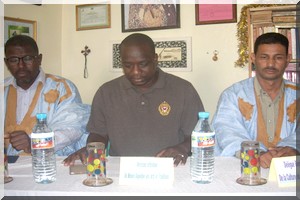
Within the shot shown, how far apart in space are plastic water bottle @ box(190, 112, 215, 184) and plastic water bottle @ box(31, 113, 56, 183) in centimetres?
57

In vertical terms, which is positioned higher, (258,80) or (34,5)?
(34,5)

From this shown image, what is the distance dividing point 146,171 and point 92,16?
103 inches


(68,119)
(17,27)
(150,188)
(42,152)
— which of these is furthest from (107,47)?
(150,188)

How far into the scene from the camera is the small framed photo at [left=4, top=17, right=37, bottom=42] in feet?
9.36

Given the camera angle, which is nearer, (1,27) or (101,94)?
(101,94)

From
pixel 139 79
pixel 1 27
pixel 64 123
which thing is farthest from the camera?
pixel 1 27

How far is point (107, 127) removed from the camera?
2.05 meters

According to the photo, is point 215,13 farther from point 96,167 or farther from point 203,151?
point 96,167

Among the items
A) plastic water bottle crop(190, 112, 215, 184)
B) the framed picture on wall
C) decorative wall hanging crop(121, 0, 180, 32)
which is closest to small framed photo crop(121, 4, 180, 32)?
decorative wall hanging crop(121, 0, 180, 32)

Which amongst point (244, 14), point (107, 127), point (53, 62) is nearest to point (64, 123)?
point (107, 127)

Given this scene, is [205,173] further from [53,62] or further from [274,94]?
[53,62]

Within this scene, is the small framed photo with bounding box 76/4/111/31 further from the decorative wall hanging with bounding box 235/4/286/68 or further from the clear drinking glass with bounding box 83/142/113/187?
the clear drinking glass with bounding box 83/142/113/187

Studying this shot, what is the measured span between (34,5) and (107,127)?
5.88 ft

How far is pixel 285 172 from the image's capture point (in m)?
1.25
